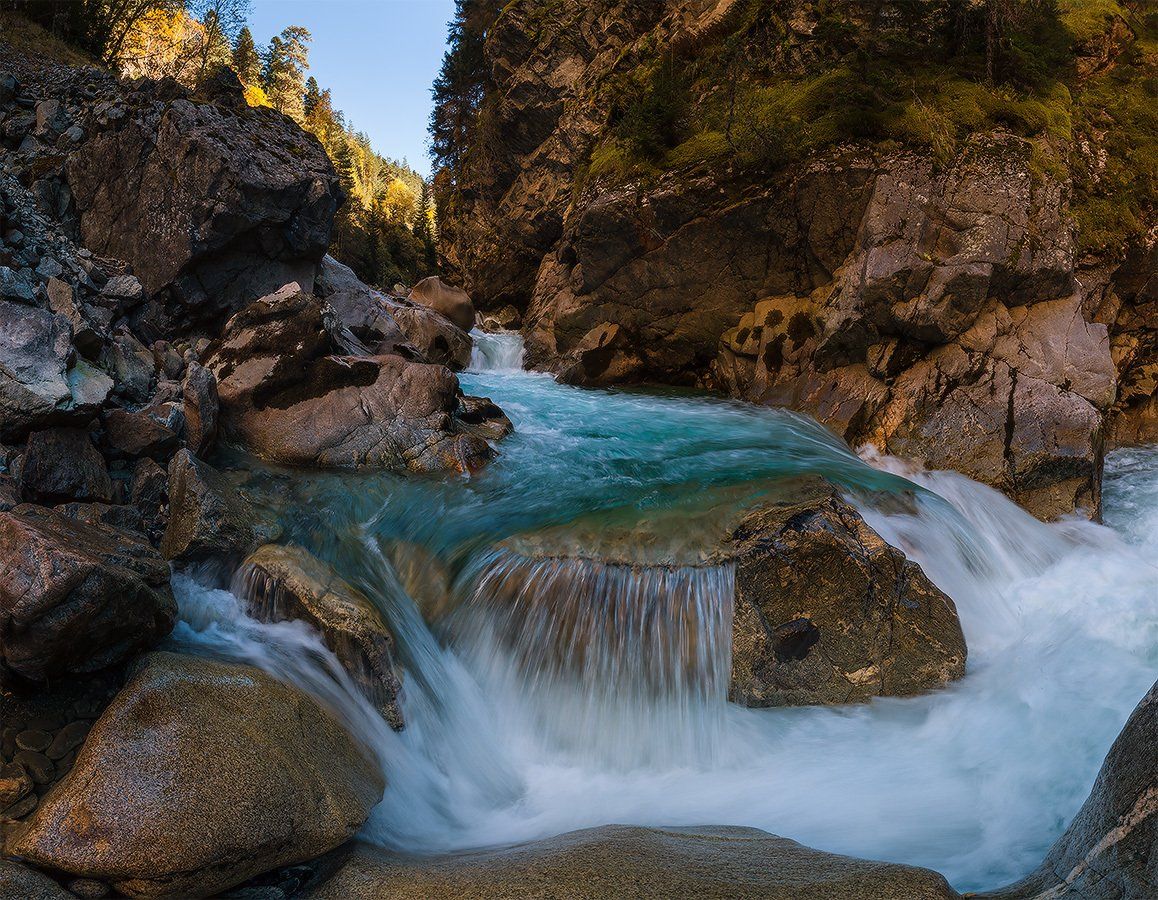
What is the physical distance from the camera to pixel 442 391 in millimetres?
10898

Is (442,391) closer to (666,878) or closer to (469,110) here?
(666,878)

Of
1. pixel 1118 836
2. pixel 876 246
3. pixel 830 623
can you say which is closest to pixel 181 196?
pixel 876 246

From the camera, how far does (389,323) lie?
1672cm

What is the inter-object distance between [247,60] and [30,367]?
50808mm

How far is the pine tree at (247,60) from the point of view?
43.7 m

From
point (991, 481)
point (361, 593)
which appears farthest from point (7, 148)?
point (991, 481)

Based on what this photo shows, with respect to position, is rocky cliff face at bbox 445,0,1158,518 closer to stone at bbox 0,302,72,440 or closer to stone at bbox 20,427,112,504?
stone at bbox 20,427,112,504

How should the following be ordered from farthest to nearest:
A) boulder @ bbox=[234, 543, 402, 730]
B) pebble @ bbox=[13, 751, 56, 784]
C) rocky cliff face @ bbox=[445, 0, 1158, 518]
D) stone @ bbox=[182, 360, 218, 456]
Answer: rocky cliff face @ bbox=[445, 0, 1158, 518], stone @ bbox=[182, 360, 218, 456], boulder @ bbox=[234, 543, 402, 730], pebble @ bbox=[13, 751, 56, 784]

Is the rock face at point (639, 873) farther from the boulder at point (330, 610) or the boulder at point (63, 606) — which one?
the boulder at point (63, 606)

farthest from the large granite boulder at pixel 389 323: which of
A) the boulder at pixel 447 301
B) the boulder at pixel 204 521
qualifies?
the boulder at pixel 204 521

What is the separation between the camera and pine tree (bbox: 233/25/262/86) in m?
43.7

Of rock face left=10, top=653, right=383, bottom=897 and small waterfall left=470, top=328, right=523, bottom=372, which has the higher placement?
small waterfall left=470, top=328, right=523, bottom=372

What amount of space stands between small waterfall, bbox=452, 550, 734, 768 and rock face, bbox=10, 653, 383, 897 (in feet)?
6.94

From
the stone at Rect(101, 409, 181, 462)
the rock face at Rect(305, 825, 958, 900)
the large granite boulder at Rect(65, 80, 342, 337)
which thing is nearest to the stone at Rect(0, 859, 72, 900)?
the rock face at Rect(305, 825, 958, 900)
